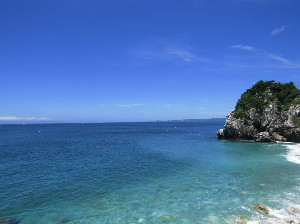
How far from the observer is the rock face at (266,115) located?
50.8 metres

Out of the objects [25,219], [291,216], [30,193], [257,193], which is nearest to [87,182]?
[30,193]

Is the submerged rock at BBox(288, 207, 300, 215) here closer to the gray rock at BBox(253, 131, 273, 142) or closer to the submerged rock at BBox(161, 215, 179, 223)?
the submerged rock at BBox(161, 215, 179, 223)

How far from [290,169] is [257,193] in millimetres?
10594

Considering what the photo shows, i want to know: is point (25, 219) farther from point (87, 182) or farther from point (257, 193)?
point (257, 193)

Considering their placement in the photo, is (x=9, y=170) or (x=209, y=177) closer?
(x=209, y=177)

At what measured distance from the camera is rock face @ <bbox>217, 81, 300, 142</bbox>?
5084 cm

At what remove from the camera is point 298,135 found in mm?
48031

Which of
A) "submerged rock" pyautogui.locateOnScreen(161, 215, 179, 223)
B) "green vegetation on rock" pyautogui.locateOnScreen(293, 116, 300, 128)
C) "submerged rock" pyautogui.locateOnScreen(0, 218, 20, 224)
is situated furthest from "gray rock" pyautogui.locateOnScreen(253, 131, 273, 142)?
"submerged rock" pyautogui.locateOnScreen(0, 218, 20, 224)

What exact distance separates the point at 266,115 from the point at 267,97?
5.58 meters

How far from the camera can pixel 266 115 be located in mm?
54125

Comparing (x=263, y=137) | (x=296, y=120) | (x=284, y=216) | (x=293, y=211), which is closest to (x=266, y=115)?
(x=263, y=137)

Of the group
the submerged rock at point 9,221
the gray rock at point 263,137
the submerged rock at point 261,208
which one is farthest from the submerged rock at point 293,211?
the gray rock at point 263,137

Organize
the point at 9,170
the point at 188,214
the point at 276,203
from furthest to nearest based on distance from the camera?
the point at 9,170 → the point at 276,203 → the point at 188,214

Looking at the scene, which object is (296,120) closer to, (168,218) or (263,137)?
(263,137)
